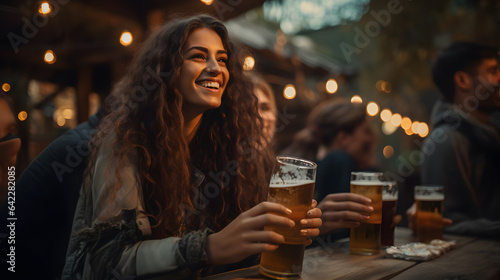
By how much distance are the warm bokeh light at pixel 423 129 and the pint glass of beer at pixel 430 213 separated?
697 centimetres

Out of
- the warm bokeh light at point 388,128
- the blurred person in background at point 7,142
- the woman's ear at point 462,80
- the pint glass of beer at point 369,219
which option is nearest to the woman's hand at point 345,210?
the pint glass of beer at point 369,219

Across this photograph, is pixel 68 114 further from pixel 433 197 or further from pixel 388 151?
pixel 388 151

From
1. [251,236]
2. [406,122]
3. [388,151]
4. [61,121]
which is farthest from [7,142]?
[388,151]

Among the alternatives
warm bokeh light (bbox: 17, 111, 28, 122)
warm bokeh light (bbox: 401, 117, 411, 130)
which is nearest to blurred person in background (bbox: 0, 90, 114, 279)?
warm bokeh light (bbox: 17, 111, 28, 122)

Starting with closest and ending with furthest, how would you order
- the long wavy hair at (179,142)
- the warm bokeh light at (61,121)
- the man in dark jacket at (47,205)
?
the long wavy hair at (179,142) → the man in dark jacket at (47,205) → the warm bokeh light at (61,121)

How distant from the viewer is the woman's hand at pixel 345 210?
131cm

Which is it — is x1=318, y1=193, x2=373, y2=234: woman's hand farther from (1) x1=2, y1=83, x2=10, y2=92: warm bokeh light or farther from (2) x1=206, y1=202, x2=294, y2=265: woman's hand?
(1) x1=2, y1=83, x2=10, y2=92: warm bokeh light

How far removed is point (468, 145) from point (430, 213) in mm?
747

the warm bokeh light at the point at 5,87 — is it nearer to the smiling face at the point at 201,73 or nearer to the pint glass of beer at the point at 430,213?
the smiling face at the point at 201,73

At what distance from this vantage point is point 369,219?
4.45 feet

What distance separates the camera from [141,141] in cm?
121

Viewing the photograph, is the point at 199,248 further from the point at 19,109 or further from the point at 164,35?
the point at 19,109

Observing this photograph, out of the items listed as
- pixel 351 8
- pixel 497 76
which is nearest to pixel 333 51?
pixel 351 8

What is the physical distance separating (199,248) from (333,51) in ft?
35.5
